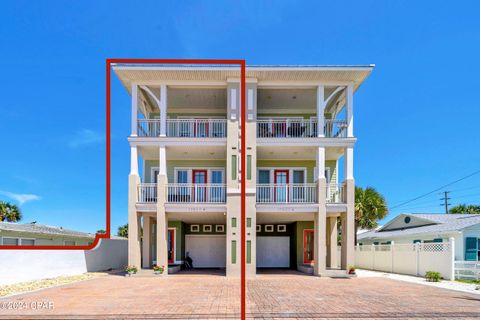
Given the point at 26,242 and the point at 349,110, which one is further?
the point at 26,242

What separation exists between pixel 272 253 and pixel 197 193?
7253mm

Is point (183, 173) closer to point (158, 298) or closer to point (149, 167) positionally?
point (149, 167)

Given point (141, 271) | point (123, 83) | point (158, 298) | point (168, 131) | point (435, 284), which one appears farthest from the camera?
point (168, 131)

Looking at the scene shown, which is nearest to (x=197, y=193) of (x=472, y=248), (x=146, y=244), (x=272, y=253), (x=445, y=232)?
(x=146, y=244)

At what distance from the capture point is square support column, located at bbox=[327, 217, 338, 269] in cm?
1964

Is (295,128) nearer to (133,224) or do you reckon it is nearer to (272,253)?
(272,253)

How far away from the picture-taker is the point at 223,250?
22031 mm

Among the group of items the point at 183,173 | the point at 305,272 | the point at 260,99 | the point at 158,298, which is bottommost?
the point at 305,272

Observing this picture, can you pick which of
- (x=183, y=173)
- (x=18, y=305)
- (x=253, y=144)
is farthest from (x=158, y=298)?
(x=183, y=173)

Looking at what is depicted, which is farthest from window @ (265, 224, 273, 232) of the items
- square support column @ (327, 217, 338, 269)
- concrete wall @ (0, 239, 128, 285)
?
concrete wall @ (0, 239, 128, 285)

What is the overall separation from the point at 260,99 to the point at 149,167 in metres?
7.82

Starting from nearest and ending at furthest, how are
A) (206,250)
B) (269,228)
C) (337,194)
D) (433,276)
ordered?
(433,276) < (337,194) < (206,250) < (269,228)

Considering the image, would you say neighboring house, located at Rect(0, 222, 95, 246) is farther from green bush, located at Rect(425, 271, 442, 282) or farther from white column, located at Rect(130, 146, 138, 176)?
green bush, located at Rect(425, 271, 442, 282)

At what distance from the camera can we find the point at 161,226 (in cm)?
1714
